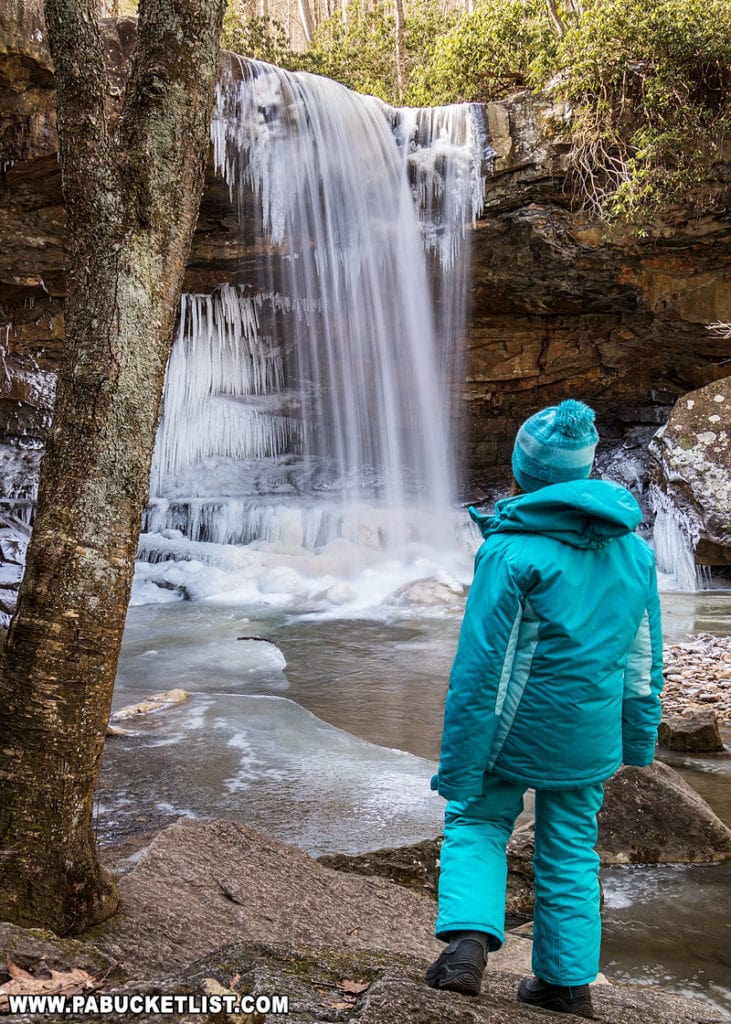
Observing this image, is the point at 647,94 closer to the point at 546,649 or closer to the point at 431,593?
the point at 431,593

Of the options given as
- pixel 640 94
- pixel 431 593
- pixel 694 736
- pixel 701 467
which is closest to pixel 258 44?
pixel 640 94

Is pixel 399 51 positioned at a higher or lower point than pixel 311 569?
higher

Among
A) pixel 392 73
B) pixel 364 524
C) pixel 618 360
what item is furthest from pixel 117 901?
pixel 392 73

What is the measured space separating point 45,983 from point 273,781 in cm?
271

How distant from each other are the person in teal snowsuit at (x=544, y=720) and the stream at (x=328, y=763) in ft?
3.03

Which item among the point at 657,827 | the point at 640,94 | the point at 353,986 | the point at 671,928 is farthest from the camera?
the point at 640,94

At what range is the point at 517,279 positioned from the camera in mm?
14719

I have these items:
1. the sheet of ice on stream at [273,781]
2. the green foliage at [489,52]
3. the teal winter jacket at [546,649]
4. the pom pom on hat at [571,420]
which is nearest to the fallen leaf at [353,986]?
the teal winter jacket at [546,649]

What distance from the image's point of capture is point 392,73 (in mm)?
20734

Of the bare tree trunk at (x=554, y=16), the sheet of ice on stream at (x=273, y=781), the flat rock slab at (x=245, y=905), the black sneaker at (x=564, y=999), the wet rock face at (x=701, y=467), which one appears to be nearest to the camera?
the black sneaker at (x=564, y=999)

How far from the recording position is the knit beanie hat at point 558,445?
7.70 ft

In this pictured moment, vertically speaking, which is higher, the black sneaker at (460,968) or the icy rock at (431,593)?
the black sneaker at (460,968)

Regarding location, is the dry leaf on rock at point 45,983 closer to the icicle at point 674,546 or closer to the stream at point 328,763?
the stream at point 328,763

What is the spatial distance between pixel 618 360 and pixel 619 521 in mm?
15358
